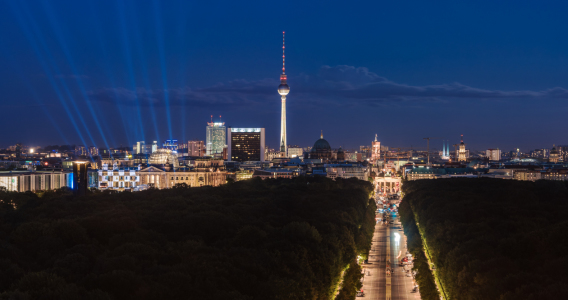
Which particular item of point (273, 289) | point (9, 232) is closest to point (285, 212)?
point (9, 232)

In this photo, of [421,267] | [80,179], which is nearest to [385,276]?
[421,267]

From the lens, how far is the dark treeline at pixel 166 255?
23984mm

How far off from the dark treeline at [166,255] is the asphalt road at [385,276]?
216 cm

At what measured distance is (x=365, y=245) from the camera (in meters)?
55.4

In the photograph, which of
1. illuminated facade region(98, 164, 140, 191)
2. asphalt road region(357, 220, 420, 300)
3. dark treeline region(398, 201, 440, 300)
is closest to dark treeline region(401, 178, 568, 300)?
dark treeline region(398, 201, 440, 300)

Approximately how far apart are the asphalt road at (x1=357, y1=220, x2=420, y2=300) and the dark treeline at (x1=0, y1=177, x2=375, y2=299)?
2155 mm

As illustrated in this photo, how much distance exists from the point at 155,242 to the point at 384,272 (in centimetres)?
2183

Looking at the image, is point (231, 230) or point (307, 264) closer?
point (307, 264)

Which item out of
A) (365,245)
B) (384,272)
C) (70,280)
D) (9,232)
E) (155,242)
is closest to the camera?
(70,280)

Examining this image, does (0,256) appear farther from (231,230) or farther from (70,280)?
(231,230)

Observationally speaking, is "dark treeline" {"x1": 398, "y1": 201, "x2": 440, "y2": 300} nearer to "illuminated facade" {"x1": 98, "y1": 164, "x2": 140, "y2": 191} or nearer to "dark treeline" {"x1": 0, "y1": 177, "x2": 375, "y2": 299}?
"dark treeline" {"x1": 0, "y1": 177, "x2": 375, "y2": 299}

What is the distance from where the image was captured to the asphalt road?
41750 mm

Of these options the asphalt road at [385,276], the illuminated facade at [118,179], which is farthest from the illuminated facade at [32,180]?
the asphalt road at [385,276]

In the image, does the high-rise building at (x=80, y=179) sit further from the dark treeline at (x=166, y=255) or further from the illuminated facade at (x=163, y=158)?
the illuminated facade at (x=163, y=158)
